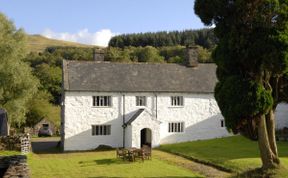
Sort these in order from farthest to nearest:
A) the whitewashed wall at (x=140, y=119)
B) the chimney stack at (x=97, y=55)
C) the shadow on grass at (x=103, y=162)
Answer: the chimney stack at (x=97, y=55), the whitewashed wall at (x=140, y=119), the shadow on grass at (x=103, y=162)

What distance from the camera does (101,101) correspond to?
1713 inches

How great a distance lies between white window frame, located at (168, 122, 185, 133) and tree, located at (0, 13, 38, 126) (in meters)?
16.4

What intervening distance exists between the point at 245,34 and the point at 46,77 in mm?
69375

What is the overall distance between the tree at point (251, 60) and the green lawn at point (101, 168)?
5189 mm

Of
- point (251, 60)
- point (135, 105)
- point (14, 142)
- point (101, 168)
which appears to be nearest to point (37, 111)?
point (135, 105)

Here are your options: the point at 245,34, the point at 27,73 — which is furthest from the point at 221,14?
the point at 27,73

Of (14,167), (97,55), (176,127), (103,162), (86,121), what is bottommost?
(103,162)

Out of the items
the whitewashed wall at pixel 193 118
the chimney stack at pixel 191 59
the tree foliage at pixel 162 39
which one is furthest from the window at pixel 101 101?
the tree foliage at pixel 162 39

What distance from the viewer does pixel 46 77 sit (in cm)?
8681

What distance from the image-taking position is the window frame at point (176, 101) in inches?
1799

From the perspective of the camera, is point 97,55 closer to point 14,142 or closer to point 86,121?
point 86,121

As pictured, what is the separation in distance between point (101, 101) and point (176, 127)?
8477 millimetres

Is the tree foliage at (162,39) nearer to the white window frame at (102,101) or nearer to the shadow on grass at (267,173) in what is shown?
the white window frame at (102,101)

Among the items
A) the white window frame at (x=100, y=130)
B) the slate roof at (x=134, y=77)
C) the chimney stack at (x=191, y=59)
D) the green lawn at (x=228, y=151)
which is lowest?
the green lawn at (x=228, y=151)
